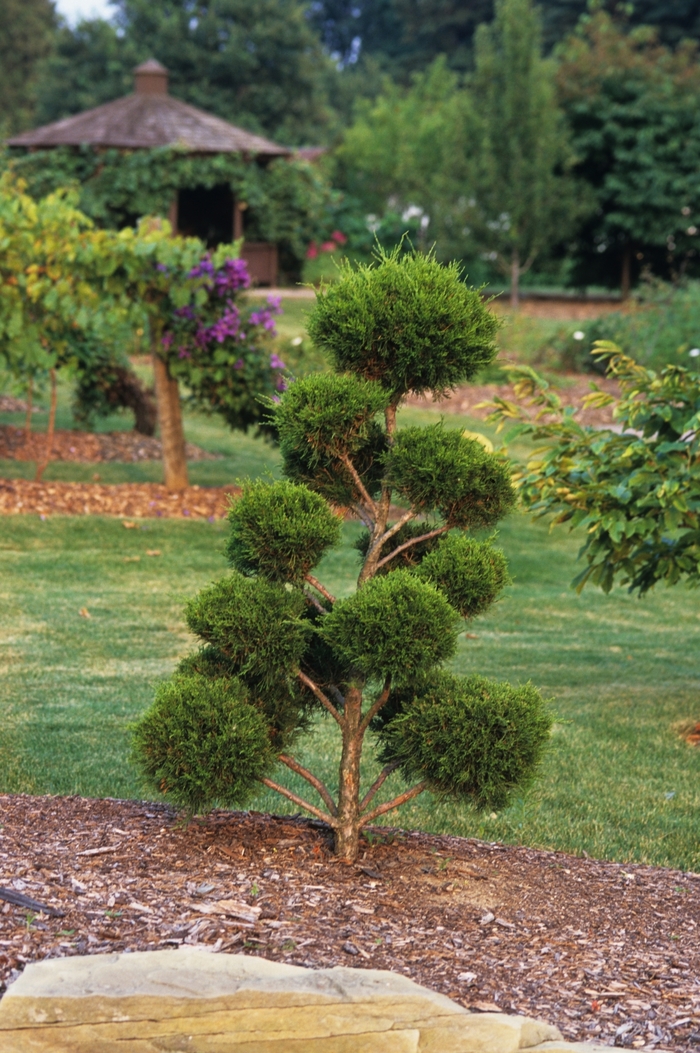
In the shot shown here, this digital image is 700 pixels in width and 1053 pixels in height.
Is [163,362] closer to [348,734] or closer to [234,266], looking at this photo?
[234,266]

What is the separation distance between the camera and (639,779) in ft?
17.8

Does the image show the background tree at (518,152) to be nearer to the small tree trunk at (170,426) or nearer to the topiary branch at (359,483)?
the small tree trunk at (170,426)

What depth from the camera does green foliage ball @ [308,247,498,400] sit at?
3.47m

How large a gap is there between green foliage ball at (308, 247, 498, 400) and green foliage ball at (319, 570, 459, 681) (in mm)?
691

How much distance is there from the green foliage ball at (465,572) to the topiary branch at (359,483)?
289 millimetres

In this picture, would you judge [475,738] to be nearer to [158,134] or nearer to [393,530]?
[393,530]

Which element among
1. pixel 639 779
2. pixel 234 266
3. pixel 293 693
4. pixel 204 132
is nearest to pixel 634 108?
pixel 204 132

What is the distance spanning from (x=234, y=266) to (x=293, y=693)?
742 centimetres

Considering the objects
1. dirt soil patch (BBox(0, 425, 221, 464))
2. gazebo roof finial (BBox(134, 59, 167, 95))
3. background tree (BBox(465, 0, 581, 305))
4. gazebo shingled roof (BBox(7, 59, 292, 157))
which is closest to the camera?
dirt soil patch (BBox(0, 425, 221, 464))

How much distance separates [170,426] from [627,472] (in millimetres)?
5752

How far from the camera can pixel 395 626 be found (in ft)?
10.4

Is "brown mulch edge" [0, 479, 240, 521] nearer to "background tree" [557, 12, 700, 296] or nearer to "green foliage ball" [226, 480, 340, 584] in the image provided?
"green foliage ball" [226, 480, 340, 584]

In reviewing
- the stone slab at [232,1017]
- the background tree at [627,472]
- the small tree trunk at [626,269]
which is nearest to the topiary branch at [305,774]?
the stone slab at [232,1017]

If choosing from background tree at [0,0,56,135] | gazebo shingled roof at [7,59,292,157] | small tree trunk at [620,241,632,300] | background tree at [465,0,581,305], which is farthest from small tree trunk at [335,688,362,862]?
background tree at [0,0,56,135]
